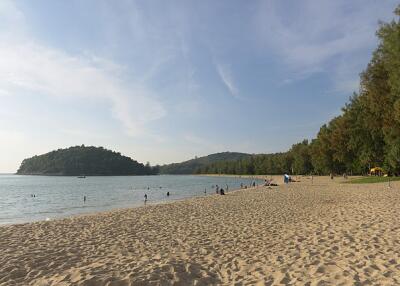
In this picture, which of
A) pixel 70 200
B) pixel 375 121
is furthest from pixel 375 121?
pixel 70 200

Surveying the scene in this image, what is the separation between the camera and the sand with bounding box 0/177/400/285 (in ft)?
30.1

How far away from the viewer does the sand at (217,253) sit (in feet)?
30.1

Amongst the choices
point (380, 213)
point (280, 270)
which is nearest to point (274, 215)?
point (380, 213)

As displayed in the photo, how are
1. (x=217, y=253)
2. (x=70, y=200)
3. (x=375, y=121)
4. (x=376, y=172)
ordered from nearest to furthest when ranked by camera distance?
(x=217, y=253)
(x=375, y=121)
(x=70, y=200)
(x=376, y=172)

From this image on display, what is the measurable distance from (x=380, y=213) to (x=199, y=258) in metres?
12.0

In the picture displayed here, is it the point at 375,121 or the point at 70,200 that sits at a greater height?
the point at 375,121

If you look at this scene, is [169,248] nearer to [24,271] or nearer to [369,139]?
[24,271]

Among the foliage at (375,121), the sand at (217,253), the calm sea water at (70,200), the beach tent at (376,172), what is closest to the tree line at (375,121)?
the foliage at (375,121)

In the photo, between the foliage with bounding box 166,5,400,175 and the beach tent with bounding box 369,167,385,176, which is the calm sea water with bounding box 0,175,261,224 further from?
the beach tent with bounding box 369,167,385,176

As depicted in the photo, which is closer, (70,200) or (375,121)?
(375,121)

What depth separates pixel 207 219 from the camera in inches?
851

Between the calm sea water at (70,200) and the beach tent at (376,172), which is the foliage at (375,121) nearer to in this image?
the beach tent at (376,172)

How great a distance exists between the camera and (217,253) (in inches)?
480

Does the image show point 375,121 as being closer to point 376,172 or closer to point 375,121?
point 375,121
